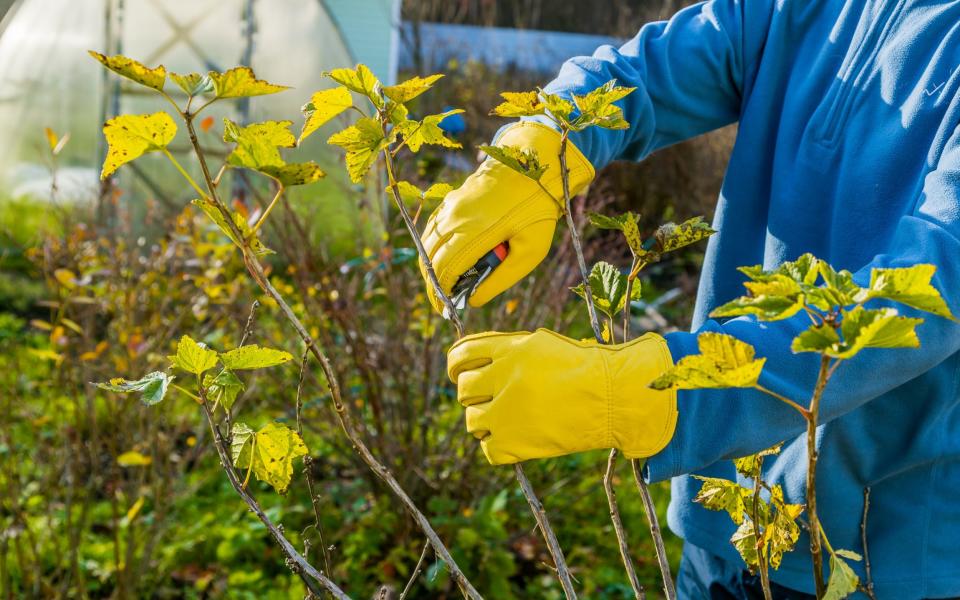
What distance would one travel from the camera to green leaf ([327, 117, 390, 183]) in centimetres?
99

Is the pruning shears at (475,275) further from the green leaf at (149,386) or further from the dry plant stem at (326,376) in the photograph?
the green leaf at (149,386)

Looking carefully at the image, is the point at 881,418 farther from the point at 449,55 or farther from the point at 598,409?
the point at 449,55

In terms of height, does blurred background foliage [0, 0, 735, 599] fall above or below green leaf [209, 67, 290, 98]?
Result: below

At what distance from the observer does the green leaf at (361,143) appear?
0.99 metres

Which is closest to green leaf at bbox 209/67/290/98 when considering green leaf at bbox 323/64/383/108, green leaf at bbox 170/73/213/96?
green leaf at bbox 170/73/213/96

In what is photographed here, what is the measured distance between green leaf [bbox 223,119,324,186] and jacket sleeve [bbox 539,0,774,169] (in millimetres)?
714

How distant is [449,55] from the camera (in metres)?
9.65

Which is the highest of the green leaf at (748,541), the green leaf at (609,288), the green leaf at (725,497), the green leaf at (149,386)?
the green leaf at (609,288)

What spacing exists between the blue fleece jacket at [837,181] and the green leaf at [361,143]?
429 mm

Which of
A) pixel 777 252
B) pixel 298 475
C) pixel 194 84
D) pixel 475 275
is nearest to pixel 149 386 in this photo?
pixel 194 84

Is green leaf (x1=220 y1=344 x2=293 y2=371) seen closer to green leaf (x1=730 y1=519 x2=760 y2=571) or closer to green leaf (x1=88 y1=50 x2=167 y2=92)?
Result: green leaf (x1=88 y1=50 x2=167 y2=92)

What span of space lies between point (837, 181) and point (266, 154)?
36.3 inches

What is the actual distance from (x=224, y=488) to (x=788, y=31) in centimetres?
262

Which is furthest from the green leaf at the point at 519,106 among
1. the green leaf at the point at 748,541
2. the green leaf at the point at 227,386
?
the green leaf at the point at 748,541
